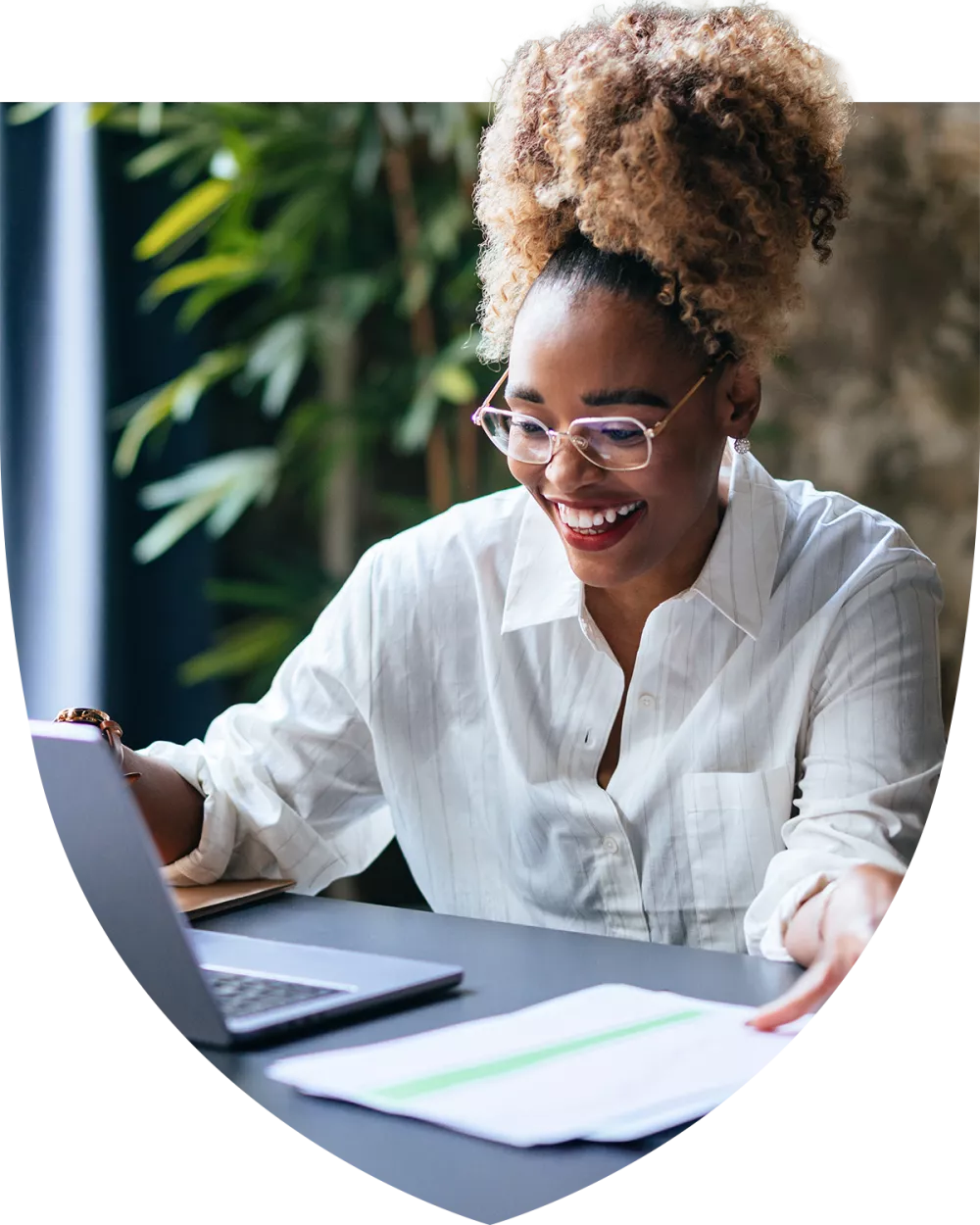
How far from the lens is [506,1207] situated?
29 centimetres

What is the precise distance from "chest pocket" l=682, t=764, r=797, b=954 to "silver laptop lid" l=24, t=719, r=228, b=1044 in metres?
0.38

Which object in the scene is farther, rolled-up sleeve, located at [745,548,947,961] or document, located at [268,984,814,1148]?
rolled-up sleeve, located at [745,548,947,961]

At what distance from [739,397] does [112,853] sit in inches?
15.2

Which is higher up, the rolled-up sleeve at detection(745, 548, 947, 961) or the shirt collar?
the shirt collar

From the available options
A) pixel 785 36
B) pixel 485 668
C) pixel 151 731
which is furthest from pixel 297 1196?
pixel 151 731

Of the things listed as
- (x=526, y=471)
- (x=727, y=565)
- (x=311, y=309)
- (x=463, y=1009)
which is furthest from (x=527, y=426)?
(x=311, y=309)

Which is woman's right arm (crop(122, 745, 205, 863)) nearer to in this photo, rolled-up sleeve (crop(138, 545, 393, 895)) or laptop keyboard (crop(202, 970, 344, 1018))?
rolled-up sleeve (crop(138, 545, 393, 895))

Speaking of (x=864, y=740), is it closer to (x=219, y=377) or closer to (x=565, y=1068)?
(x=565, y=1068)

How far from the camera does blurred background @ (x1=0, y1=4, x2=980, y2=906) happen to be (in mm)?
1354

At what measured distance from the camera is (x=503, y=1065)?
1.20 feet

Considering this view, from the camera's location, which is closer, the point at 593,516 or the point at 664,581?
the point at 593,516

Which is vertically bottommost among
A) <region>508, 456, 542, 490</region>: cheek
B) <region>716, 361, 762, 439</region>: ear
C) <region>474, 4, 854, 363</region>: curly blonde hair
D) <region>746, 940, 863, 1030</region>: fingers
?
<region>746, 940, 863, 1030</region>: fingers

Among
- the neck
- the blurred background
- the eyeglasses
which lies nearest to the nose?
the eyeglasses

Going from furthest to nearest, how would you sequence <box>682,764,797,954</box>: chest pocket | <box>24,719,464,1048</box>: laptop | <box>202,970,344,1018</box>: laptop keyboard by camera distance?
<box>682,764,797,954</box>: chest pocket, <box>202,970,344,1018</box>: laptop keyboard, <box>24,719,464,1048</box>: laptop
